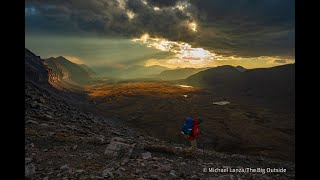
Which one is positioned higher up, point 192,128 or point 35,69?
point 35,69

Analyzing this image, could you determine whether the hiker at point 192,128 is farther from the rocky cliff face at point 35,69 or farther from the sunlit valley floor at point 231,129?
the rocky cliff face at point 35,69

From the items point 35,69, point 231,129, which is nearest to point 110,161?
point 231,129

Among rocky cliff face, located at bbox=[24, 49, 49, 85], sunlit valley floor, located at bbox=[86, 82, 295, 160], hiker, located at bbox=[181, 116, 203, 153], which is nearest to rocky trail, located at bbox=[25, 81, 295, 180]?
hiker, located at bbox=[181, 116, 203, 153]

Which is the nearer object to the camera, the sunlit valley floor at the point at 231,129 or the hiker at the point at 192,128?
the hiker at the point at 192,128

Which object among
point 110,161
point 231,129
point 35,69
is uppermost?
point 35,69

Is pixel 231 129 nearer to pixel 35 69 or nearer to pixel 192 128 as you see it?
pixel 192 128

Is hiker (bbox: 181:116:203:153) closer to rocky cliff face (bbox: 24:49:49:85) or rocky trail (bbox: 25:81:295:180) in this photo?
rocky trail (bbox: 25:81:295:180)

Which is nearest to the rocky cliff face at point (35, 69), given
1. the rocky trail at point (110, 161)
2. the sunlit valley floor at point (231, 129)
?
the sunlit valley floor at point (231, 129)

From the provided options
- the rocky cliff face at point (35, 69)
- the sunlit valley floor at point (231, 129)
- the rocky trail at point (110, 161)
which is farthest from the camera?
the rocky cliff face at point (35, 69)

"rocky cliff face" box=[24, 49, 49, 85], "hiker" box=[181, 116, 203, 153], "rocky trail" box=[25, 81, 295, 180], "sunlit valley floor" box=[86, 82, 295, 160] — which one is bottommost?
"sunlit valley floor" box=[86, 82, 295, 160]

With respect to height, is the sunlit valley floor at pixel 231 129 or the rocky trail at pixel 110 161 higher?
the rocky trail at pixel 110 161
